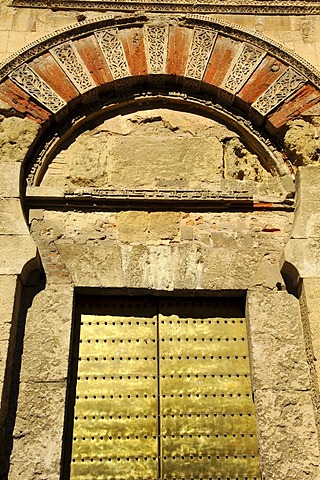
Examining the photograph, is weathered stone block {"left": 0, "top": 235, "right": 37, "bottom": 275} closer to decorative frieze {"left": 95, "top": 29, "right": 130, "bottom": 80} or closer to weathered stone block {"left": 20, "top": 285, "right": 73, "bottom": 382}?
weathered stone block {"left": 20, "top": 285, "right": 73, "bottom": 382}

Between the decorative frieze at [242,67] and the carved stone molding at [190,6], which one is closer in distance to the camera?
the decorative frieze at [242,67]

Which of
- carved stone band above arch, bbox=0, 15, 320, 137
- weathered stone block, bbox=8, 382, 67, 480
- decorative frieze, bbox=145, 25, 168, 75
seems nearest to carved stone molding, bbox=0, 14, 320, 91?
carved stone band above arch, bbox=0, 15, 320, 137

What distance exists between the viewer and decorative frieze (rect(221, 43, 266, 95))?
4.53m

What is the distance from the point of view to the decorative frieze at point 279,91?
4.45 meters

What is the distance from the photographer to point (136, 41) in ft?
15.4

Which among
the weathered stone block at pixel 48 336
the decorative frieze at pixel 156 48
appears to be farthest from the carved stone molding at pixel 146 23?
the weathered stone block at pixel 48 336

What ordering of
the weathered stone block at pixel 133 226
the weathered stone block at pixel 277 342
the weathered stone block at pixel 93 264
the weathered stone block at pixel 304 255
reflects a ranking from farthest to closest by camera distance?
the weathered stone block at pixel 133 226 → the weathered stone block at pixel 93 264 → the weathered stone block at pixel 304 255 → the weathered stone block at pixel 277 342

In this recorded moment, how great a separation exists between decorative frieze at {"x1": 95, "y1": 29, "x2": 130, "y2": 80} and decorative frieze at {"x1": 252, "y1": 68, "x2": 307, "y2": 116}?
1124 millimetres

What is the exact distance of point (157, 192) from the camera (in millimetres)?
4266

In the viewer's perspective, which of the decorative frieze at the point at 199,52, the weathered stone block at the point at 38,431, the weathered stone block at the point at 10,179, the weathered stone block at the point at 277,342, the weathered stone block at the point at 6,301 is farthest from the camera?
the decorative frieze at the point at 199,52

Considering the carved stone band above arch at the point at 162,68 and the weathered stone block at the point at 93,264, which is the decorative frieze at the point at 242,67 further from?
the weathered stone block at the point at 93,264

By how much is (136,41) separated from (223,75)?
0.81m

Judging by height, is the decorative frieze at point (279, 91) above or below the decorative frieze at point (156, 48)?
below

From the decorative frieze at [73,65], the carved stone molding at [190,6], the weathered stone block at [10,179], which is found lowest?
the weathered stone block at [10,179]
